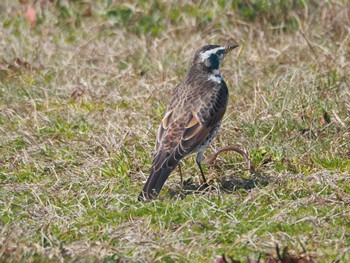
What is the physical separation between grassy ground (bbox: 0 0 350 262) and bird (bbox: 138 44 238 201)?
27 cm

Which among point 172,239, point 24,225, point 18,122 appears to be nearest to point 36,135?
point 18,122

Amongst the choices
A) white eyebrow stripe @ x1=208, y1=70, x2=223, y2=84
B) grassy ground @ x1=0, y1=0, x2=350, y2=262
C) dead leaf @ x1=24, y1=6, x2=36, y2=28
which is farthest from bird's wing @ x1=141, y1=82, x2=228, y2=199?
dead leaf @ x1=24, y1=6, x2=36, y2=28

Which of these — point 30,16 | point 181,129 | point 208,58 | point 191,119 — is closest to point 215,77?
point 208,58

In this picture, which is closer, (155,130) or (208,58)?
(208,58)

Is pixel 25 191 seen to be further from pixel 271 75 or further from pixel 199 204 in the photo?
pixel 271 75

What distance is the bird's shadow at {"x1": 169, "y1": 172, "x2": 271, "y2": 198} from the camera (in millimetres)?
7738

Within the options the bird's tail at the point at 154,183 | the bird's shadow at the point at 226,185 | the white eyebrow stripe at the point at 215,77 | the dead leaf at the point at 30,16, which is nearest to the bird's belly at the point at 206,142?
the bird's shadow at the point at 226,185

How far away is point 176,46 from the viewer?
1130cm

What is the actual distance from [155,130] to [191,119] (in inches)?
44.7

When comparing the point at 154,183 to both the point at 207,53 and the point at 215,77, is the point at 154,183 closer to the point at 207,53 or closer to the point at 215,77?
the point at 215,77

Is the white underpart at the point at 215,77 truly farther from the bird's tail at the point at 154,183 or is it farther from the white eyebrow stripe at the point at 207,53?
the bird's tail at the point at 154,183

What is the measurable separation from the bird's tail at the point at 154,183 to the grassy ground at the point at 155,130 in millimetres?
83

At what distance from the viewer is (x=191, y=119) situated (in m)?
7.93

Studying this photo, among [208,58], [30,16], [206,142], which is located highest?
[208,58]
